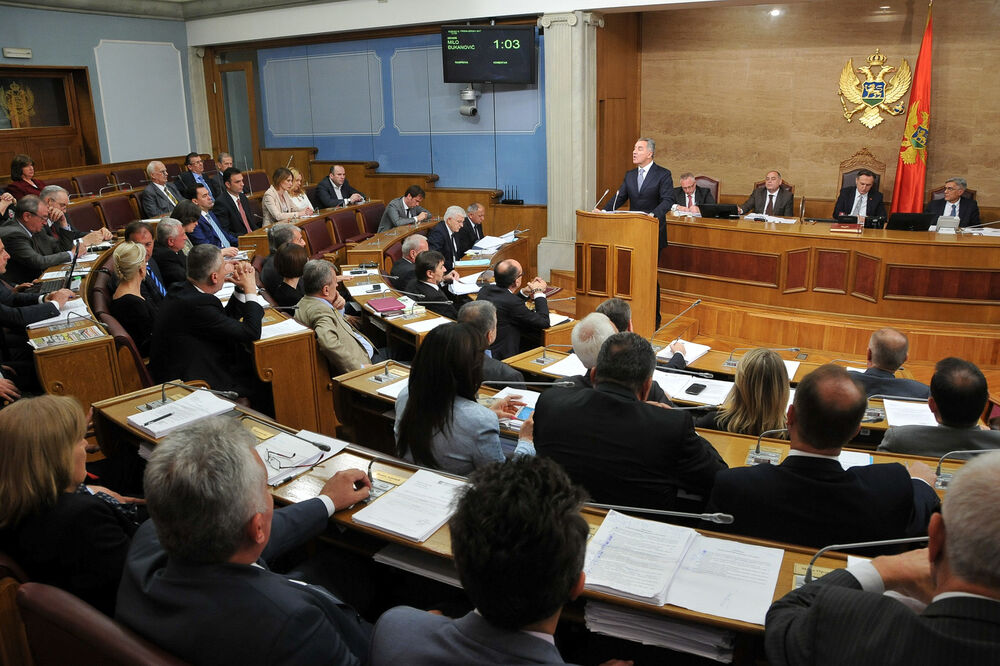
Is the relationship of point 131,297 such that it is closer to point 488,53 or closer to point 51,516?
point 51,516

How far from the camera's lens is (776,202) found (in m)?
7.54

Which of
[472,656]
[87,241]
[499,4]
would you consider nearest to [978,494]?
[472,656]

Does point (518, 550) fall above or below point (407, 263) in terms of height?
above

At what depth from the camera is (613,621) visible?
1.71m

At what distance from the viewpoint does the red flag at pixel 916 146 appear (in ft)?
23.4

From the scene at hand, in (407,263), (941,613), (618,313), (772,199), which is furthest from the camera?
(772,199)

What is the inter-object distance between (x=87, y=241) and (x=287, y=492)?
460cm

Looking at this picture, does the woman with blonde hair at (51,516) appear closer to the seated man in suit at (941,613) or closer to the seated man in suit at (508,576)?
the seated man in suit at (508,576)

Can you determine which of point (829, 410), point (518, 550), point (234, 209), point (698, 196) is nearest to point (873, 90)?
point (698, 196)

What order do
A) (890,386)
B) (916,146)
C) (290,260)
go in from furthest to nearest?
(916,146) → (290,260) → (890,386)

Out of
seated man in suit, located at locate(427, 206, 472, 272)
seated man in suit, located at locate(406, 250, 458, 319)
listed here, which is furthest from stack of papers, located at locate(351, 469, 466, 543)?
seated man in suit, located at locate(427, 206, 472, 272)

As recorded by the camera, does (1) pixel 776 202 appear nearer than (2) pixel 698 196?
Yes

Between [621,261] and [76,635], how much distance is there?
16.5ft

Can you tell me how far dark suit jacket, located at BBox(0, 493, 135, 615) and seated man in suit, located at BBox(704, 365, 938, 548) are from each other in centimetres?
156
